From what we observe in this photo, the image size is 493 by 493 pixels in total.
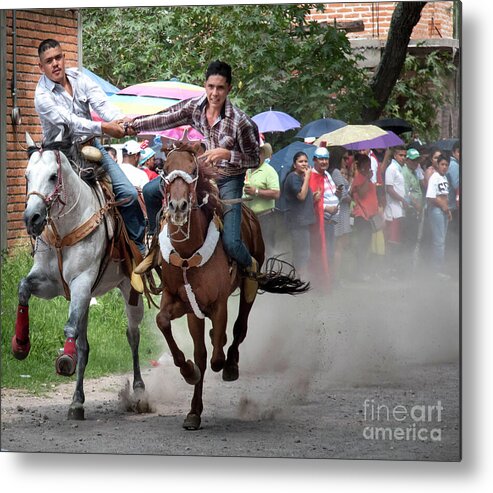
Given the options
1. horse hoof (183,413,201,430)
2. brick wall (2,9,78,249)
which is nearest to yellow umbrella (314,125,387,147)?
brick wall (2,9,78,249)

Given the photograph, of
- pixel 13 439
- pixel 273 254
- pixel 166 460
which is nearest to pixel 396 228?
pixel 273 254

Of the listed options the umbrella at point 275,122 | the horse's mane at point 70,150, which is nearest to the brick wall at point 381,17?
the umbrella at point 275,122

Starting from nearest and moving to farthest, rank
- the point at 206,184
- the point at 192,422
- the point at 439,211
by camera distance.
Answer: the point at 206,184
the point at 439,211
the point at 192,422

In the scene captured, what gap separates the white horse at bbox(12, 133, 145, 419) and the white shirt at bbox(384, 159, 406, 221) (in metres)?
1.57

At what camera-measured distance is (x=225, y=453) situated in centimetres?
740

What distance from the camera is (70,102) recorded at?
7523mm

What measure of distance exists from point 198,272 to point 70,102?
1.28 metres

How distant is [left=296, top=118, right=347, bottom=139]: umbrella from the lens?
7277 mm

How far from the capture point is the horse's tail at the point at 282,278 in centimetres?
739

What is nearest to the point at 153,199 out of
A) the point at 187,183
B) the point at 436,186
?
the point at 187,183

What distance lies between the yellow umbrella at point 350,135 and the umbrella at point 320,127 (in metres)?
0.02

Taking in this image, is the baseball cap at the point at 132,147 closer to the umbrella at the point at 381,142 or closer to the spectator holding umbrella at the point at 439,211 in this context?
the umbrella at the point at 381,142

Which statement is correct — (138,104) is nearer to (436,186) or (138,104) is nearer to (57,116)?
(57,116)

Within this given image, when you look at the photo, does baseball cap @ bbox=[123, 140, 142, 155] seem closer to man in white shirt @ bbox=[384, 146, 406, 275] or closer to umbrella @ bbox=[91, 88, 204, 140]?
umbrella @ bbox=[91, 88, 204, 140]
